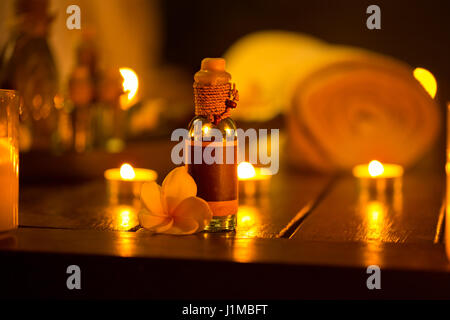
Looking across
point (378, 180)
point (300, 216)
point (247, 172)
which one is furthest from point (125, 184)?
point (378, 180)

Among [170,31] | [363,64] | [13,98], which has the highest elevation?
[170,31]

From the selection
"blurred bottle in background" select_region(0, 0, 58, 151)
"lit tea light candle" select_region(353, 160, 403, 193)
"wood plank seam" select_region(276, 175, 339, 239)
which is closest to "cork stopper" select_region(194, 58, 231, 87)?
"wood plank seam" select_region(276, 175, 339, 239)

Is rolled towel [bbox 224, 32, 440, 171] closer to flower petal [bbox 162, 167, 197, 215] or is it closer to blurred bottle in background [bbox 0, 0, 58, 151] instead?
blurred bottle in background [bbox 0, 0, 58, 151]

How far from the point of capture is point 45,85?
1.65 m

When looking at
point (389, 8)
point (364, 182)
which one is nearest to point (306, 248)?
point (364, 182)

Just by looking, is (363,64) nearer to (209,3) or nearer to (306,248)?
(306,248)

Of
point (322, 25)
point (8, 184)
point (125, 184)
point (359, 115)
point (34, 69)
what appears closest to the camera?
point (8, 184)

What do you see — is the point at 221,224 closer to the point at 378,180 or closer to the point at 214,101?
the point at 214,101

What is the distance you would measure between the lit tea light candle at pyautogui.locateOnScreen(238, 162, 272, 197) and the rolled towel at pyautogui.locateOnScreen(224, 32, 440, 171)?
1.31ft

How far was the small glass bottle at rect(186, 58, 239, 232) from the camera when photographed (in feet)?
3.05

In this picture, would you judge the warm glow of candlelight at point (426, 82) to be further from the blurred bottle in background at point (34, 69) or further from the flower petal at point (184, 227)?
the flower petal at point (184, 227)

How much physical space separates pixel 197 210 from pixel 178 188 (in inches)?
1.6

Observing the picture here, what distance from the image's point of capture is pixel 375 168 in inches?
57.1
